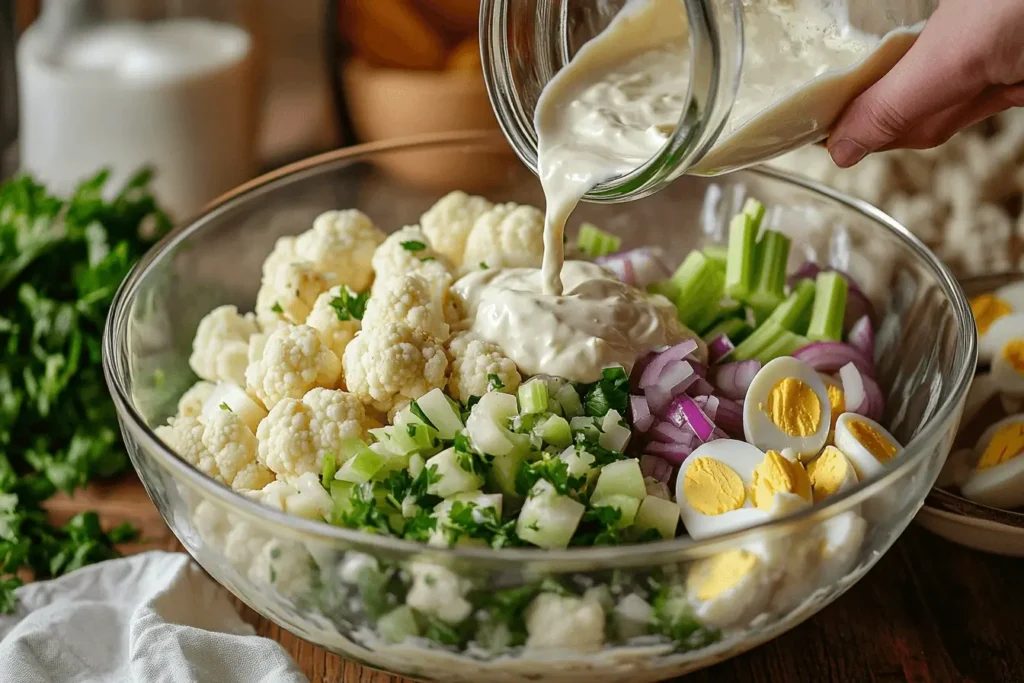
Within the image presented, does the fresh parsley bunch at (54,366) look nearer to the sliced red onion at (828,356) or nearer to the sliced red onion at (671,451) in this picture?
the sliced red onion at (671,451)

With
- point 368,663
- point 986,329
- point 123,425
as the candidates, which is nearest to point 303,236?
point 123,425

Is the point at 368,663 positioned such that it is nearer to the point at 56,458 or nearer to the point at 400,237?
the point at 400,237

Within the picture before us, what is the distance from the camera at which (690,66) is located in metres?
1.45

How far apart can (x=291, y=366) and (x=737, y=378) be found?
74 cm

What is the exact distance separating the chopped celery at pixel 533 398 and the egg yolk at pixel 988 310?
100 centimetres

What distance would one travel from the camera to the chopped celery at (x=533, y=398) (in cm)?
157

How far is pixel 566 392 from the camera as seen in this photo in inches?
64.4

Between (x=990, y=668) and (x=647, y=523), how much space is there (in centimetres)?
65

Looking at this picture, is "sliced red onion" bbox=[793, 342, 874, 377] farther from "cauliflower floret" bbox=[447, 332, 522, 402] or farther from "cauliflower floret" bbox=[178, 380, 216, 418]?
"cauliflower floret" bbox=[178, 380, 216, 418]

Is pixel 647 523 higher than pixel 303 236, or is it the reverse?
pixel 303 236

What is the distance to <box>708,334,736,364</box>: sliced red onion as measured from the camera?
189 centimetres

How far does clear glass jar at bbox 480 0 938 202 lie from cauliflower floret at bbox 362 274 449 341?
0.28 metres

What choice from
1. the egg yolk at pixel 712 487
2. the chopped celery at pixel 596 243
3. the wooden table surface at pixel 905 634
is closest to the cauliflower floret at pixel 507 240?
the chopped celery at pixel 596 243

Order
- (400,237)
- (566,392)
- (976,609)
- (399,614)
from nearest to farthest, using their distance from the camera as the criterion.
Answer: (399,614)
(566,392)
(976,609)
(400,237)
